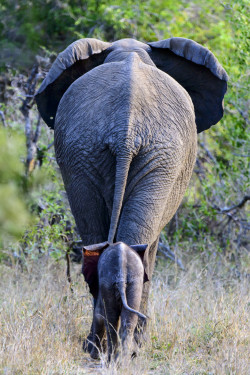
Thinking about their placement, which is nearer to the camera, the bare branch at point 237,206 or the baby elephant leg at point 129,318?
the baby elephant leg at point 129,318

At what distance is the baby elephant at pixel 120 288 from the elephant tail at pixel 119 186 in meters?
0.14

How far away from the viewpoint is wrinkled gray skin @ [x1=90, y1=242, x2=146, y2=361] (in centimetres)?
324

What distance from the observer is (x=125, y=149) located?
135 inches

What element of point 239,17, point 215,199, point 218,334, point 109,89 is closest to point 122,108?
point 109,89

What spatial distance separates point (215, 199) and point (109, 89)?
397cm

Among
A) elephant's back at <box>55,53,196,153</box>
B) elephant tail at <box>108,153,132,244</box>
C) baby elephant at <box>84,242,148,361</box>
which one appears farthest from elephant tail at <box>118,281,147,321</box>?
elephant's back at <box>55,53,196,153</box>

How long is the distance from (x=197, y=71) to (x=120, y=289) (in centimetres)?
188

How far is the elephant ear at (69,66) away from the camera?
4.34 m

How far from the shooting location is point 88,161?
3613mm

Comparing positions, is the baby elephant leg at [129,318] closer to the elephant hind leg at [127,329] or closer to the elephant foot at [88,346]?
the elephant hind leg at [127,329]

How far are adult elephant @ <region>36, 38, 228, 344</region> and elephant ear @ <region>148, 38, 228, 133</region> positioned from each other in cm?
34

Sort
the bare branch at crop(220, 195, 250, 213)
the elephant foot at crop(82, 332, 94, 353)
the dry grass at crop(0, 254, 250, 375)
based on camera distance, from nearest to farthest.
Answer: the dry grass at crop(0, 254, 250, 375) < the elephant foot at crop(82, 332, 94, 353) < the bare branch at crop(220, 195, 250, 213)

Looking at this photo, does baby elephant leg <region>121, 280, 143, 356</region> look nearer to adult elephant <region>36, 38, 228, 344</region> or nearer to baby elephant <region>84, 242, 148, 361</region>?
baby elephant <region>84, 242, 148, 361</region>

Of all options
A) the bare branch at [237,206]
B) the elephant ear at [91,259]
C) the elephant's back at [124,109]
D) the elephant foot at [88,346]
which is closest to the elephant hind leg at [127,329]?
the elephant ear at [91,259]
